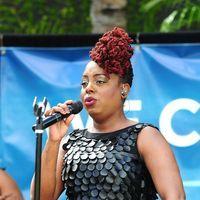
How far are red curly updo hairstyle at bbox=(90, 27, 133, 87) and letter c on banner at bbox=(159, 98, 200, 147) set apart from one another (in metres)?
1.38

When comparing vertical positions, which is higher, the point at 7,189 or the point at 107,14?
the point at 107,14

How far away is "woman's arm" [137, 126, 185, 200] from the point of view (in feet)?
12.6

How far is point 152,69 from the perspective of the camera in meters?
5.63

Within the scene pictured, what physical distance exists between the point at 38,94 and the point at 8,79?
0.77 ft

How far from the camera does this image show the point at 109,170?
3957mm

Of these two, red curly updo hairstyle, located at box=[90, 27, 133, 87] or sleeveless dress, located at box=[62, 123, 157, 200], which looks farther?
red curly updo hairstyle, located at box=[90, 27, 133, 87]

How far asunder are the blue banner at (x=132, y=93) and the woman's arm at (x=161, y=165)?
1398 mm

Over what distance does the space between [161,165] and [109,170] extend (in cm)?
25

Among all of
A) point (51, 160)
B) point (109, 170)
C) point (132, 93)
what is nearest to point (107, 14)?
point (132, 93)

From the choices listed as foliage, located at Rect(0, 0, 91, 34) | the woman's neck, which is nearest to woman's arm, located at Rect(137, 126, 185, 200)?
the woman's neck

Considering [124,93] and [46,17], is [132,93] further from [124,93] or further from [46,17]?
[46,17]

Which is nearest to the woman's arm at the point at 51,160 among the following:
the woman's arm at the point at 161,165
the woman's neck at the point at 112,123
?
the woman's neck at the point at 112,123

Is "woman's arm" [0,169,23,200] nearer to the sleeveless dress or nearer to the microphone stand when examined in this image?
the sleeveless dress

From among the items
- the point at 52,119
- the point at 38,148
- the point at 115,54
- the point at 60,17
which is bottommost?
the point at 38,148
